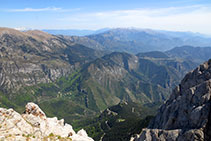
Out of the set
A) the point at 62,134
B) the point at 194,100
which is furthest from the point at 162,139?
the point at 62,134

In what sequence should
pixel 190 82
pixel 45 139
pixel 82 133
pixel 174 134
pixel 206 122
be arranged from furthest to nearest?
pixel 190 82 < pixel 82 133 < pixel 174 134 < pixel 206 122 < pixel 45 139

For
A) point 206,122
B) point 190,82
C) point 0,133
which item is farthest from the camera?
point 190,82

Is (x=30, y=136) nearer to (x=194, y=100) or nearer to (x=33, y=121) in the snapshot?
(x=33, y=121)

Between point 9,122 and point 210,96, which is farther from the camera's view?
point 210,96

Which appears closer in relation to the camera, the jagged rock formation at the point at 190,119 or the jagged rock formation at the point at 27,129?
the jagged rock formation at the point at 27,129

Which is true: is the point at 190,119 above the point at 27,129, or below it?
below

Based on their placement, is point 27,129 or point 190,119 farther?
point 190,119

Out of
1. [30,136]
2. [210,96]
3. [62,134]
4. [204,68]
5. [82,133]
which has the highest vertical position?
[204,68]

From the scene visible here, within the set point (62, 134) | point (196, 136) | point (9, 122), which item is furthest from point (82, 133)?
point (196, 136)

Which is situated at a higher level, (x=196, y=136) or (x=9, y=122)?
(x=9, y=122)

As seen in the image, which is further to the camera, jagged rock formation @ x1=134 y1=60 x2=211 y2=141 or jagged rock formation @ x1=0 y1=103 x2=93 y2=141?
jagged rock formation @ x1=134 y1=60 x2=211 y2=141
